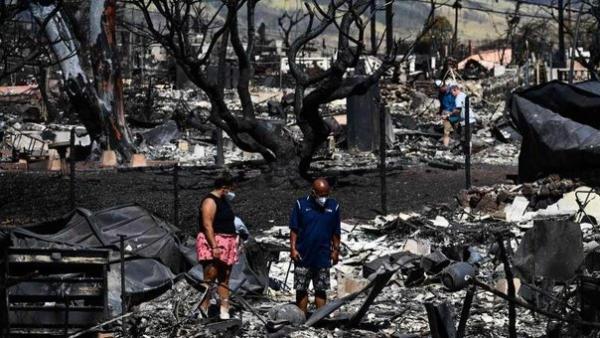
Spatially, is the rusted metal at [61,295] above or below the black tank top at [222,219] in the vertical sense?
below

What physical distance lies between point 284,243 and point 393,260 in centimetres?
212

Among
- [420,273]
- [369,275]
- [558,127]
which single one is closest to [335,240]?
[369,275]

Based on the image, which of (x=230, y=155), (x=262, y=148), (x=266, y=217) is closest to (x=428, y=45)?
(x=230, y=155)

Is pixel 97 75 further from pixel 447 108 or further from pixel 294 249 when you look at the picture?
pixel 294 249

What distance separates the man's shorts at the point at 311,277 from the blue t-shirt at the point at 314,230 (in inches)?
2.0

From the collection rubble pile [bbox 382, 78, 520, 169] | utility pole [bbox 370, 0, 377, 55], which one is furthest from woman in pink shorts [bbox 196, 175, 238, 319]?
rubble pile [bbox 382, 78, 520, 169]

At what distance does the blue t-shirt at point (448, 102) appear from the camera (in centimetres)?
2276

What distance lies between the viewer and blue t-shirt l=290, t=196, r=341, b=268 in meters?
9.88

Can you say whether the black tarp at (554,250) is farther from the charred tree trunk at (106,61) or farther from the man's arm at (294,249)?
the charred tree trunk at (106,61)

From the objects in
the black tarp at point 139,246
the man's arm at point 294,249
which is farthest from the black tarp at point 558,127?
the man's arm at point 294,249

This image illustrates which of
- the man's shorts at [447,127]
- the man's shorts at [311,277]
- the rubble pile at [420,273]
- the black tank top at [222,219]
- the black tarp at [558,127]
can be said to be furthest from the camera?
the man's shorts at [447,127]

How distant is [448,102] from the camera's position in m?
23.0

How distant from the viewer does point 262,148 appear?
19.8 m

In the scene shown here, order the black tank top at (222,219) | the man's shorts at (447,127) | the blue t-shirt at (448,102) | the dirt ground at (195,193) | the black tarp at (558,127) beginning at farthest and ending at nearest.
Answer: the man's shorts at (447,127), the blue t-shirt at (448,102), the black tarp at (558,127), the dirt ground at (195,193), the black tank top at (222,219)
